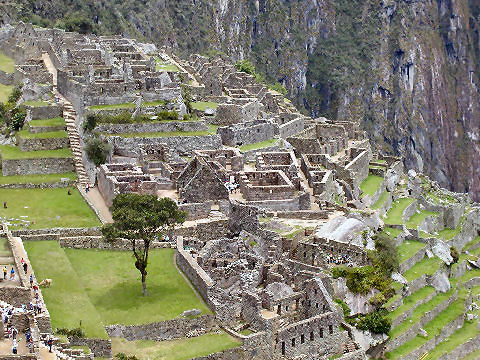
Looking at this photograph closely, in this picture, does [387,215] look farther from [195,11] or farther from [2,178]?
[195,11]

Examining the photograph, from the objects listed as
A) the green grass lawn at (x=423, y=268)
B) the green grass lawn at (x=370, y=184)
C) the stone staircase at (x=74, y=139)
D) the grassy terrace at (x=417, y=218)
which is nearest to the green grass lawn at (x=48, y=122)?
the stone staircase at (x=74, y=139)

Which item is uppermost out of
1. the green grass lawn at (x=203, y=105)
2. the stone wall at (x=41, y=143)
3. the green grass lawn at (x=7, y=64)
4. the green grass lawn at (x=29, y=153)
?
the green grass lawn at (x=7, y=64)

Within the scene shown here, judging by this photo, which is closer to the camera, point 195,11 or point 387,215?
point 387,215

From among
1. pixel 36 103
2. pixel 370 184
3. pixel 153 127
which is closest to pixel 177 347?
pixel 153 127

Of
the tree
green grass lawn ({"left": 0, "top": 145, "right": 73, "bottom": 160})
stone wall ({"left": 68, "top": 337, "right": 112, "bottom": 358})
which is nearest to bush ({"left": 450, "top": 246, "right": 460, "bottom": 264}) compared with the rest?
green grass lawn ({"left": 0, "top": 145, "right": 73, "bottom": 160})

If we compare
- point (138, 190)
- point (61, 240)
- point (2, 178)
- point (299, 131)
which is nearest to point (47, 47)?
point (299, 131)

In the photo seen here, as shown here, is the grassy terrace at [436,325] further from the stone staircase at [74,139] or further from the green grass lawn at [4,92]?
the green grass lawn at [4,92]
